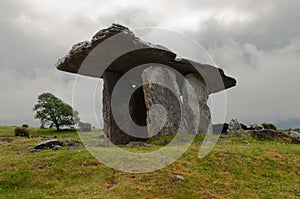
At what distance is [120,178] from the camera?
12.3 m

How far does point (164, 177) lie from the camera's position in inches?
479

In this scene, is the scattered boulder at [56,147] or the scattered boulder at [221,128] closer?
the scattered boulder at [56,147]

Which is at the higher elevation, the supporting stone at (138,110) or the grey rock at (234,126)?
the supporting stone at (138,110)

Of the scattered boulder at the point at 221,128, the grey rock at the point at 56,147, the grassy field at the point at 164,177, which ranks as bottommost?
the grassy field at the point at 164,177

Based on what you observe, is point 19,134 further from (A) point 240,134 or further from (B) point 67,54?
(A) point 240,134

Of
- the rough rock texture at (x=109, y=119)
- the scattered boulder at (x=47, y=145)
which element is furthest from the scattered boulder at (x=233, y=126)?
the scattered boulder at (x=47, y=145)

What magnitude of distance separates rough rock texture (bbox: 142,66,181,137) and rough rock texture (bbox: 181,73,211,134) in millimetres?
1192

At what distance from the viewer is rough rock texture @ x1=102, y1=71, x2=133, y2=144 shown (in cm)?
2400

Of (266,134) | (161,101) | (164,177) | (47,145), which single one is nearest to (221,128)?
(266,134)

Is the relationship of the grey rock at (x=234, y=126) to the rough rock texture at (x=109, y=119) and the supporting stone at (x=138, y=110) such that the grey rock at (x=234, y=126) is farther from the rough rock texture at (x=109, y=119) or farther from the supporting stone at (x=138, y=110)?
the rough rock texture at (x=109, y=119)

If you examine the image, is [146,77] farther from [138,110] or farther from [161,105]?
[138,110]

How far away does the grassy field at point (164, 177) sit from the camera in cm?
1138

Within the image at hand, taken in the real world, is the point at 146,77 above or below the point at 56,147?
above

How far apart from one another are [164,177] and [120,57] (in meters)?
11.7
